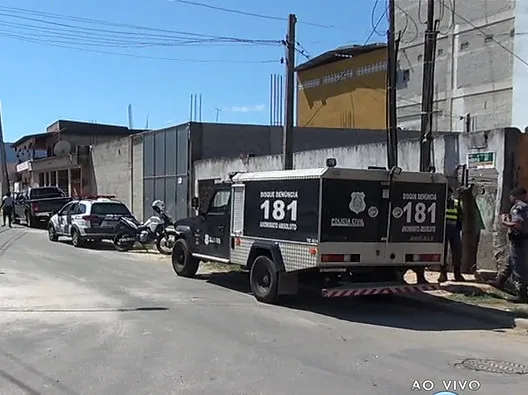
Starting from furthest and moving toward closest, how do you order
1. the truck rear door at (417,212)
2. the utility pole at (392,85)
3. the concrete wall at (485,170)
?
the utility pole at (392,85) < the concrete wall at (485,170) < the truck rear door at (417,212)

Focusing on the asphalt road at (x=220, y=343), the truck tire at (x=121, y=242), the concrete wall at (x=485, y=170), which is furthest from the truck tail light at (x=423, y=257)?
the truck tire at (x=121, y=242)

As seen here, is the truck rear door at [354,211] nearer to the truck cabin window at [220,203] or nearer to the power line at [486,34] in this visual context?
the truck cabin window at [220,203]

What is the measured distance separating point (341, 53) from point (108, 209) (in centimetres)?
3339

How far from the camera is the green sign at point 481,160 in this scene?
535 inches

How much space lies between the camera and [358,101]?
51062 mm

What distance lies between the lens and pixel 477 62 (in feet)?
138

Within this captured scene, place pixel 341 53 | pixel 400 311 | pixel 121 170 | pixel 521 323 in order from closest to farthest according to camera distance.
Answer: pixel 521 323
pixel 400 311
pixel 121 170
pixel 341 53

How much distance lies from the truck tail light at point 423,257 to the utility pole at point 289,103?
7.25 meters

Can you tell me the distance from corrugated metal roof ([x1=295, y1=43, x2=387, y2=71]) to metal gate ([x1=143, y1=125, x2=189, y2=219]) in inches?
799

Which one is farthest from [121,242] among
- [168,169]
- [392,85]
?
[392,85]

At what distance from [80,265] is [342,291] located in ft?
27.8

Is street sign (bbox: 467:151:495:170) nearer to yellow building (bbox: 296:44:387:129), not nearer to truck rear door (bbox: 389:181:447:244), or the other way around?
truck rear door (bbox: 389:181:447:244)

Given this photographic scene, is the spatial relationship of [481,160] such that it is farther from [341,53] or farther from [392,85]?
[341,53]

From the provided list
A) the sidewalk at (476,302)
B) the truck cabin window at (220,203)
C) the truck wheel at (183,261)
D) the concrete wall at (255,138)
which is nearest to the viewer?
the sidewalk at (476,302)
